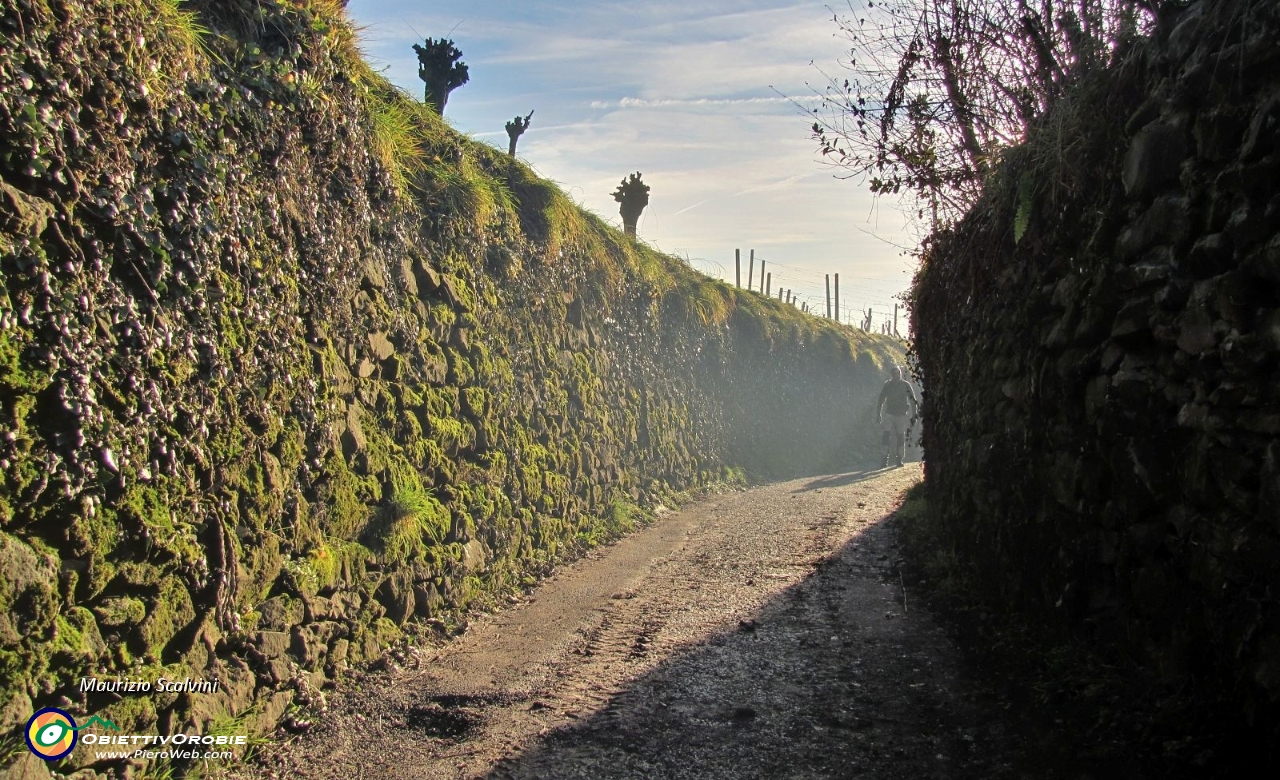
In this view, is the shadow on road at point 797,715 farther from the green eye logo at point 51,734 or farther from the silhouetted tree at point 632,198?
the silhouetted tree at point 632,198

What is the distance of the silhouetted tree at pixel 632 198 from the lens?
55.3ft

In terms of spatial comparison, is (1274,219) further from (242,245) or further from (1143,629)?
(242,245)

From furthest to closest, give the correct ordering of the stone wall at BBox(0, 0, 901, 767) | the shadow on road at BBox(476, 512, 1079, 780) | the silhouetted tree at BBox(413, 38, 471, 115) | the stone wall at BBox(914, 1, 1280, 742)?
the silhouetted tree at BBox(413, 38, 471, 115)
the shadow on road at BBox(476, 512, 1079, 780)
the stone wall at BBox(0, 0, 901, 767)
the stone wall at BBox(914, 1, 1280, 742)

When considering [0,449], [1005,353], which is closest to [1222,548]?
[1005,353]

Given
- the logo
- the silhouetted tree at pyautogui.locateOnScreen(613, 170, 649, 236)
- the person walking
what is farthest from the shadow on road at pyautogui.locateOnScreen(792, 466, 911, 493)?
the logo

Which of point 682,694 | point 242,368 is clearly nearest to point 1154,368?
point 682,694

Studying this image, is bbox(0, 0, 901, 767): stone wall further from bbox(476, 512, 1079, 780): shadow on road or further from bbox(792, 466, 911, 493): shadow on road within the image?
bbox(792, 466, 911, 493): shadow on road

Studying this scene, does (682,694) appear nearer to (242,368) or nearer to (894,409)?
(242,368)

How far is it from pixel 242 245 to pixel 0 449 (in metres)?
2.00

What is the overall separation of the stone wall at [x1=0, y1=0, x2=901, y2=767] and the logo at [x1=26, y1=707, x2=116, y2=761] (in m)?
0.06

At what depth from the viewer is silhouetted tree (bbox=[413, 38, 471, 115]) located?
10281 mm

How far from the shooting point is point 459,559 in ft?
22.9

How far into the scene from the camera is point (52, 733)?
3281mm

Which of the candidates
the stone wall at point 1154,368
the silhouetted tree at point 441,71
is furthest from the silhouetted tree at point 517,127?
the stone wall at point 1154,368
